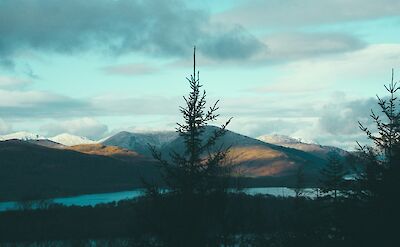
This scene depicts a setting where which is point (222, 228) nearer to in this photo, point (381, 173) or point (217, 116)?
point (217, 116)

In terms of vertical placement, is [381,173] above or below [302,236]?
above

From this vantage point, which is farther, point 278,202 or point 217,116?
point 278,202

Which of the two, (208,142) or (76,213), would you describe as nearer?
(208,142)

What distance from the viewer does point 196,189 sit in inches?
896

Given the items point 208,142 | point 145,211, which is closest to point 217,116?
point 208,142

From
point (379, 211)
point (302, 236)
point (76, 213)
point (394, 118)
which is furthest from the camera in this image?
point (76, 213)

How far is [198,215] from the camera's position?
72.2 ft

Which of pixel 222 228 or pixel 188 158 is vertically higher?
pixel 188 158

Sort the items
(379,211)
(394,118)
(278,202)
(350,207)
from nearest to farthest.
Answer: (379,211)
(350,207)
(394,118)
(278,202)

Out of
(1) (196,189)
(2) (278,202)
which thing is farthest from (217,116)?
(2) (278,202)

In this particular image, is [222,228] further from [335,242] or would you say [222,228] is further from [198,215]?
[335,242]

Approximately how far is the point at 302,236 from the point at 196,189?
85.3 ft

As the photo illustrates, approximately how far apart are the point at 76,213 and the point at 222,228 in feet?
501

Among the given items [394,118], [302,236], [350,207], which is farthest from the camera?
[302,236]
